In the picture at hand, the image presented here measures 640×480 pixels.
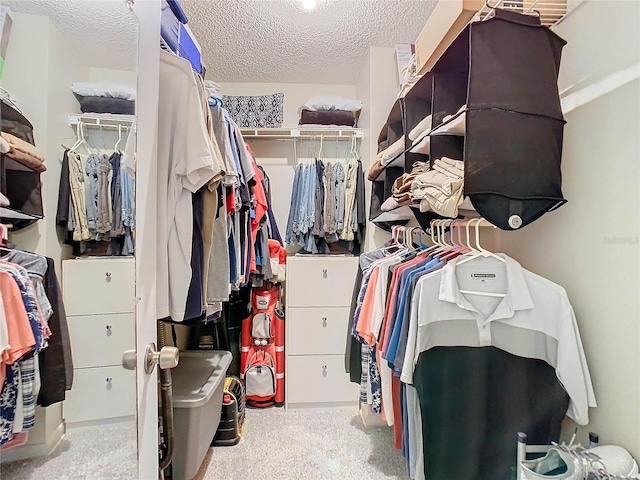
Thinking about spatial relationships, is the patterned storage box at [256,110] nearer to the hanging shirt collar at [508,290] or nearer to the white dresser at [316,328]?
the white dresser at [316,328]

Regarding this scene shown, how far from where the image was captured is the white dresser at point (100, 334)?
2.10ft

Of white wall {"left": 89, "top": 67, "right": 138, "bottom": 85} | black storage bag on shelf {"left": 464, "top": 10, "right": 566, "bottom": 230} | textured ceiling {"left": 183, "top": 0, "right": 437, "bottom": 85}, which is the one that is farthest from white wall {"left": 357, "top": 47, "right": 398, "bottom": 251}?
white wall {"left": 89, "top": 67, "right": 138, "bottom": 85}

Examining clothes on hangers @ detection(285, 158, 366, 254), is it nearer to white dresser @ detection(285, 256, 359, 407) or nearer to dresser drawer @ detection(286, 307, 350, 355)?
white dresser @ detection(285, 256, 359, 407)

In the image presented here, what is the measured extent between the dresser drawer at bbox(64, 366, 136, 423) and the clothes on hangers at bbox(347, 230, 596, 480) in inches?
31.8

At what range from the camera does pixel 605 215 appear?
1.08 metres

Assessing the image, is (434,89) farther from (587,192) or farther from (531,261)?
(531,261)

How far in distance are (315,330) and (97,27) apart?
221cm

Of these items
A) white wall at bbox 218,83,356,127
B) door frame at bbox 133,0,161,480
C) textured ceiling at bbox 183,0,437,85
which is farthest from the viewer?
white wall at bbox 218,83,356,127

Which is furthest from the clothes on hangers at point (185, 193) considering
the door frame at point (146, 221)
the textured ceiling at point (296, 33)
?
the textured ceiling at point (296, 33)

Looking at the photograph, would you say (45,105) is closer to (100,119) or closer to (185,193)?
(100,119)

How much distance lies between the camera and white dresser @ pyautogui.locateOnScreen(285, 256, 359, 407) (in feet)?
8.63

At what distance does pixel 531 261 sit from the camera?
4.70 feet

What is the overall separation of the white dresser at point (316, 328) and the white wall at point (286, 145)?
0.84 m

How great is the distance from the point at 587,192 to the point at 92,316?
1.32 m
